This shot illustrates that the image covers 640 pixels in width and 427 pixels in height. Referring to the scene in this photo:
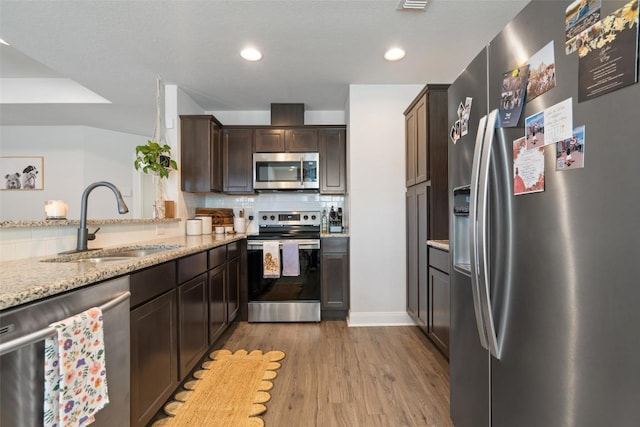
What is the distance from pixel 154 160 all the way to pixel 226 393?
206 centimetres

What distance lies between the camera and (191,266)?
1956 mm

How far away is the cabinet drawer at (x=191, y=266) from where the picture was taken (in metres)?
1.81

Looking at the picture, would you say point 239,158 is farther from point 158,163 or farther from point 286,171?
point 158,163

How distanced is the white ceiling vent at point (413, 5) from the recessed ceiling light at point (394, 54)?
50cm

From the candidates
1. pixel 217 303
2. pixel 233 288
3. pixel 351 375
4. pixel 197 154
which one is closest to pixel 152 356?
pixel 217 303

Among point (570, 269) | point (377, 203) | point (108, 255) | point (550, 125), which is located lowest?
point (108, 255)

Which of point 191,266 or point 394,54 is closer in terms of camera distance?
point 191,266

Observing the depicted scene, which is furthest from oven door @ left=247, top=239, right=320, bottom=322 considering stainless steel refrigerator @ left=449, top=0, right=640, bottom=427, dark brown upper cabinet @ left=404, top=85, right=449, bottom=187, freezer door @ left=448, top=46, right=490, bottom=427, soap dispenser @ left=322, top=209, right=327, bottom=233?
stainless steel refrigerator @ left=449, top=0, right=640, bottom=427

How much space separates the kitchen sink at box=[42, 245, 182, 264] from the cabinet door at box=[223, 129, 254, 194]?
145 centimetres

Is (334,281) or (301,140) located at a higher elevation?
(301,140)

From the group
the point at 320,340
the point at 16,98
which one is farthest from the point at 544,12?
the point at 16,98

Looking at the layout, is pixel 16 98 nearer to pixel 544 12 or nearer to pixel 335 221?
pixel 335 221

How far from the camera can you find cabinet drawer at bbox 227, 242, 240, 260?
2773 mm

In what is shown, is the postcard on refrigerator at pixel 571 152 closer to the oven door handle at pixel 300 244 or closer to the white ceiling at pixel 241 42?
the white ceiling at pixel 241 42
